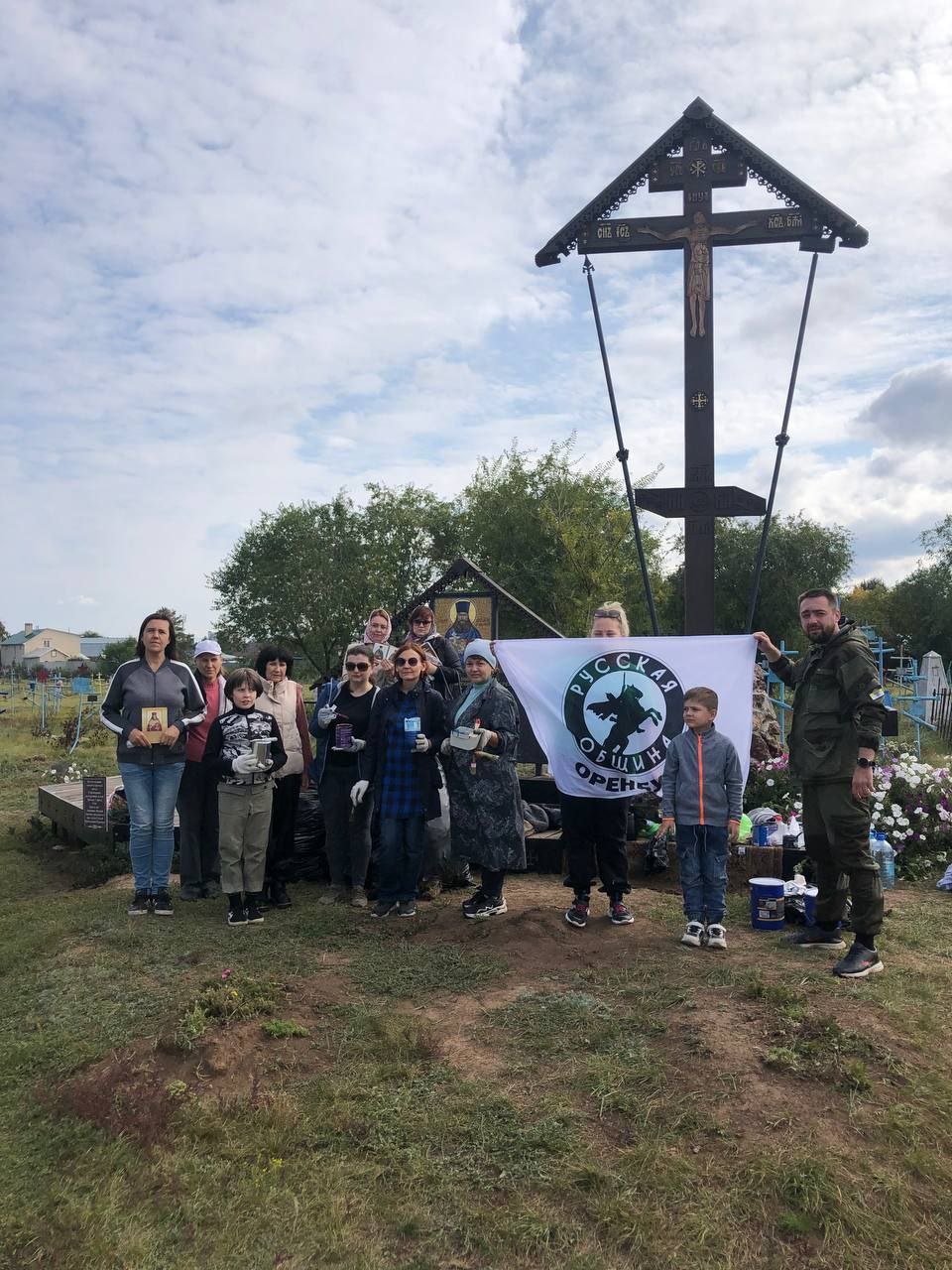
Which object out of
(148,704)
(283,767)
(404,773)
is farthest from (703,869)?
(148,704)

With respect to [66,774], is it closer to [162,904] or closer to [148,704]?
[162,904]

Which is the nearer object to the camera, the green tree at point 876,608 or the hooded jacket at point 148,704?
the hooded jacket at point 148,704

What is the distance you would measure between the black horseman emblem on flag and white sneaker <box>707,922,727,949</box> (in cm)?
118

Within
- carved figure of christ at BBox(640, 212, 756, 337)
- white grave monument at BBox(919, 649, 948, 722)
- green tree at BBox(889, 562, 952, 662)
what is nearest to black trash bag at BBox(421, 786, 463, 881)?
carved figure of christ at BBox(640, 212, 756, 337)

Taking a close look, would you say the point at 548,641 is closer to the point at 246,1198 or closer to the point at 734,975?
the point at 734,975

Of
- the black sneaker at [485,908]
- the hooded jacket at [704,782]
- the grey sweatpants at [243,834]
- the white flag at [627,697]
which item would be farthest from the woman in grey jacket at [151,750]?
the hooded jacket at [704,782]

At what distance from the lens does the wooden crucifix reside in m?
8.38

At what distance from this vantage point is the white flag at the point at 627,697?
6246mm

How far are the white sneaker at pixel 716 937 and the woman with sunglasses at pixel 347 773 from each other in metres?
2.32

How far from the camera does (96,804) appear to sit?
824 centimetres

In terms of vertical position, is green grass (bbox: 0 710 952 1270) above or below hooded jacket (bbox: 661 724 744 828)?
below

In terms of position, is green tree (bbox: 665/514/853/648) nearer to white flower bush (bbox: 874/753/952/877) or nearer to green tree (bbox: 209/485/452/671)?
green tree (bbox: 209/485/452/671)

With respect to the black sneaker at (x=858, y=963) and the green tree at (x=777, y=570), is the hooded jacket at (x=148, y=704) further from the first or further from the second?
the green tree at (x=777, y=570)

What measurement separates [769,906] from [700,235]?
20.4 ft
